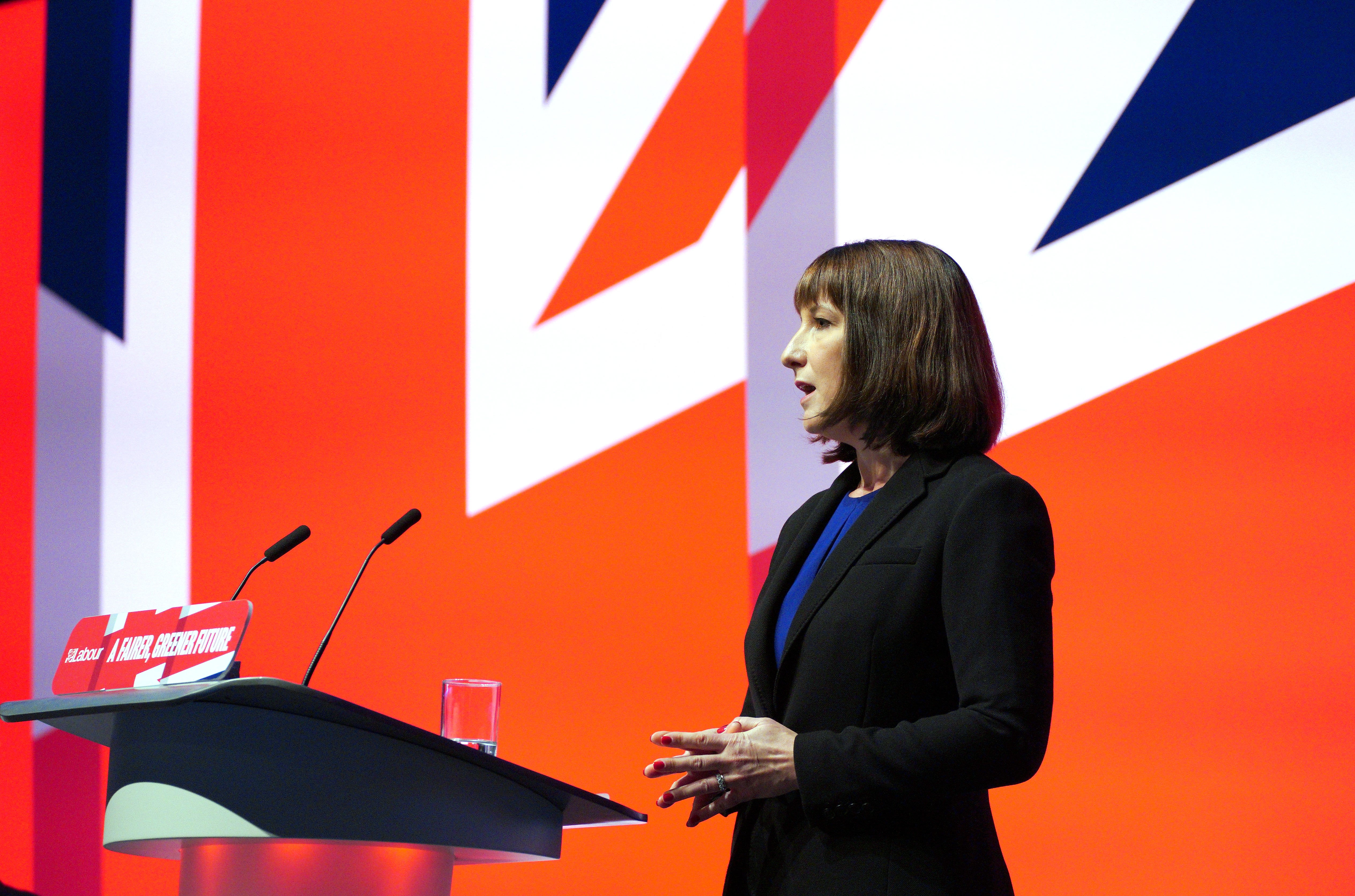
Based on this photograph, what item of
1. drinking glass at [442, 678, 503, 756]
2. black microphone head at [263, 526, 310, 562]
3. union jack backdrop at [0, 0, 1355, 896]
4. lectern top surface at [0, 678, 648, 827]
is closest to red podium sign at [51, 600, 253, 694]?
lectern top surface at [0, 678, 648, 827]

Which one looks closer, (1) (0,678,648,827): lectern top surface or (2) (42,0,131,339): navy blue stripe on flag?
(1) (0,678,648,827): lectern top surface

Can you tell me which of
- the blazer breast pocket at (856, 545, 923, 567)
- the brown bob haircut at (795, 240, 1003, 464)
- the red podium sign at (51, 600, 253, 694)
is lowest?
the red podium sign at (51, 600, 253, 694)

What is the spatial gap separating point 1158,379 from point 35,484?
2.62m

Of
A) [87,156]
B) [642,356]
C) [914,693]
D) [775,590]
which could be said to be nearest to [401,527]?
[775,590]

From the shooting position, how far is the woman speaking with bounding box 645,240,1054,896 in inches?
50.4

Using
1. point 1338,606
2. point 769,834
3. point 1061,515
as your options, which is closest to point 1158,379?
point 1061,515

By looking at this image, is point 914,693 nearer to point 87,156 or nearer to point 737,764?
point 737,764

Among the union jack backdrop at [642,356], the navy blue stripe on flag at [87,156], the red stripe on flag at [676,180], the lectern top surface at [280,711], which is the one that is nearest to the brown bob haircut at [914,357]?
the lectern top surface at [280,711]

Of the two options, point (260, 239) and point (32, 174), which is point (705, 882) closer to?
point (260, 239)

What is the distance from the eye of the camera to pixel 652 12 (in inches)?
115

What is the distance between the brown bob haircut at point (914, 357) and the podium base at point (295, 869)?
0.74 m

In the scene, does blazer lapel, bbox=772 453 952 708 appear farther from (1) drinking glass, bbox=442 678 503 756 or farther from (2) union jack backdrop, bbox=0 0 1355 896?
(2) union jack backdrop, bbox=0 0 1355 896

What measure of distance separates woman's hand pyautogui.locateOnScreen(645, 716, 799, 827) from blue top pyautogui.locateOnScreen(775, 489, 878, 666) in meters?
0.15

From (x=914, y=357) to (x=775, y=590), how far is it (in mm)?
345
